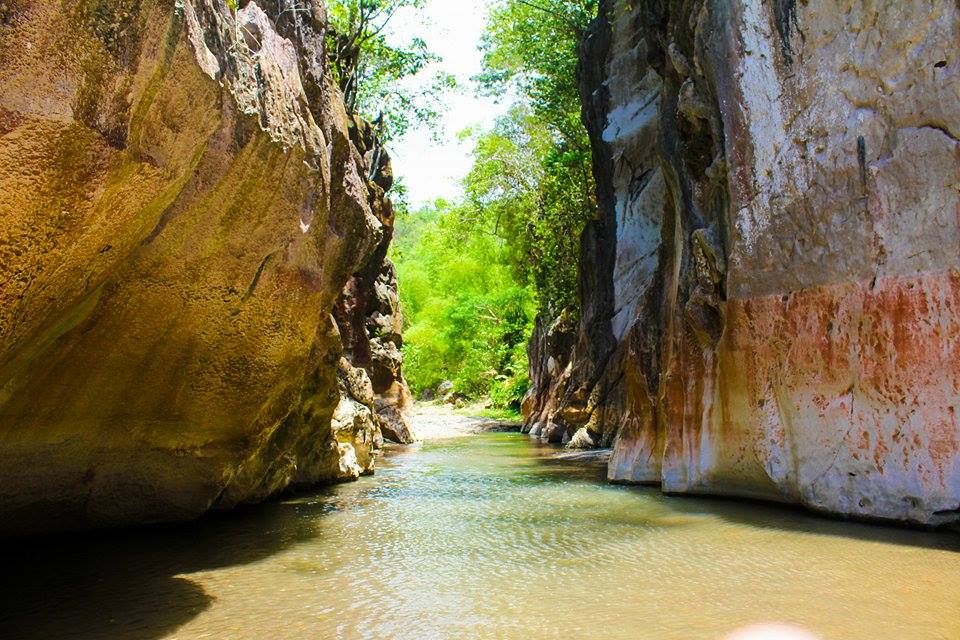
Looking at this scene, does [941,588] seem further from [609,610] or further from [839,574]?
[609,610]

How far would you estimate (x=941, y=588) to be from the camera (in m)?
5.04

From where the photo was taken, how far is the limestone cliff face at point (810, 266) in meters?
6.86

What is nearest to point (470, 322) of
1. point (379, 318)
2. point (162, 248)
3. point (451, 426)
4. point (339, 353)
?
point (451, 426)

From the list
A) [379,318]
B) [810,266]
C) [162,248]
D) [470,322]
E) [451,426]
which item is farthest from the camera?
[470,322]

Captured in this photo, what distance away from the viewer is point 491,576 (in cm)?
586

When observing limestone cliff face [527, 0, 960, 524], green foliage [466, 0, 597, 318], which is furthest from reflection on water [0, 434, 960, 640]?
green foliage [466, 0, 597, 318]

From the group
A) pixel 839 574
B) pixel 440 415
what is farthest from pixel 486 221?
pixel 839 574

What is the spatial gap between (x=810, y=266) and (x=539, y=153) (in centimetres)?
1983

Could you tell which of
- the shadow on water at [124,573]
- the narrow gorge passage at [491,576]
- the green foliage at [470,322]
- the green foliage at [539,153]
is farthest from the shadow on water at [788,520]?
the green foliage at [470,322]

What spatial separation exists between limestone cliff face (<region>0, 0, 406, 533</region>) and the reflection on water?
33.7 inches

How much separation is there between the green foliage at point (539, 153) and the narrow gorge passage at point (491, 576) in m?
16.0

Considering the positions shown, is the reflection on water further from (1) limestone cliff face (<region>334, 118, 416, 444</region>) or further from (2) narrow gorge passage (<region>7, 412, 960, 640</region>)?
(1) limestone cliff face (<region>334, 118, 416, 444</region>)

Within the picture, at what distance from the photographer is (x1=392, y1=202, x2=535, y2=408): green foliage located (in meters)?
38.7

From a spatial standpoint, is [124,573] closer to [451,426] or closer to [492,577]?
[492,577]
